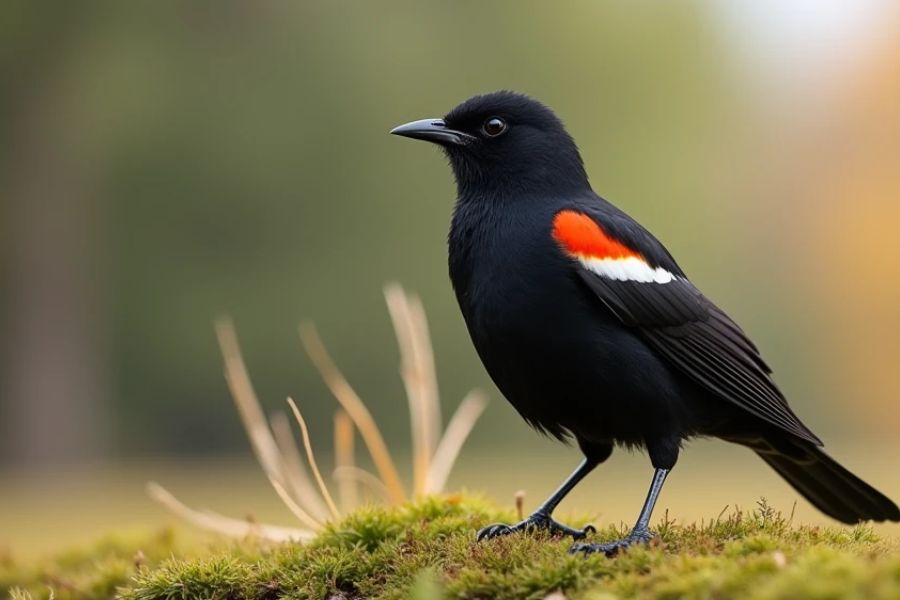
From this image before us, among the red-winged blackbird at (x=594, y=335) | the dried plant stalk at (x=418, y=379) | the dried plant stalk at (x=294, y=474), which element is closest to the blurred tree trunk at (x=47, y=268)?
the dried plant stalk at (x=294, y=474)

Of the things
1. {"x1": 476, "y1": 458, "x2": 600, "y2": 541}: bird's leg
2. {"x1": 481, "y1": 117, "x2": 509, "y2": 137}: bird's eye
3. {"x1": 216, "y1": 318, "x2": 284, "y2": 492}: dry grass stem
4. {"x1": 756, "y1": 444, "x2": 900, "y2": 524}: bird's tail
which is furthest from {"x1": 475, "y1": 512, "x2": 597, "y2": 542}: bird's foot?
{"x1": 481, "y1": 117, "x2": 509, "y2": 137}: bird's eye

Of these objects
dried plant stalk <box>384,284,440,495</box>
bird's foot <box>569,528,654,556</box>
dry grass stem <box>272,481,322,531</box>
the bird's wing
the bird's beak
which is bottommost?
dry grass stem <box>272,481,322,531</box>

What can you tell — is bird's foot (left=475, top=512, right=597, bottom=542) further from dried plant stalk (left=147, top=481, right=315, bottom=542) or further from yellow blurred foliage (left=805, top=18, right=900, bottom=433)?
yellow blurred foliage (left=805, top=18, right=900, bottom=433)

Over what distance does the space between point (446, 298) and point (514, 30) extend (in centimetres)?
761

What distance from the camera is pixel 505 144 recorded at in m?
5.54

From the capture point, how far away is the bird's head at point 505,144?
538 cm

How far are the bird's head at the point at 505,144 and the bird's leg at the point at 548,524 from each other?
56.3 inches

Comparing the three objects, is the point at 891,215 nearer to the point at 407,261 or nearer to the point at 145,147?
the point at 407,261

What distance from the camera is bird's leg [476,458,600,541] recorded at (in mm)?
4777

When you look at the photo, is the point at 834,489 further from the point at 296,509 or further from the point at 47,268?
the point at 47,268

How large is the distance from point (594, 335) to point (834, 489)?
5.46 feet

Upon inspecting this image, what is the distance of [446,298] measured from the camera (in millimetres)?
29578

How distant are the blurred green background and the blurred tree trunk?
56 mm

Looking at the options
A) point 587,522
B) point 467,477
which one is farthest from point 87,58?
point 587,522
